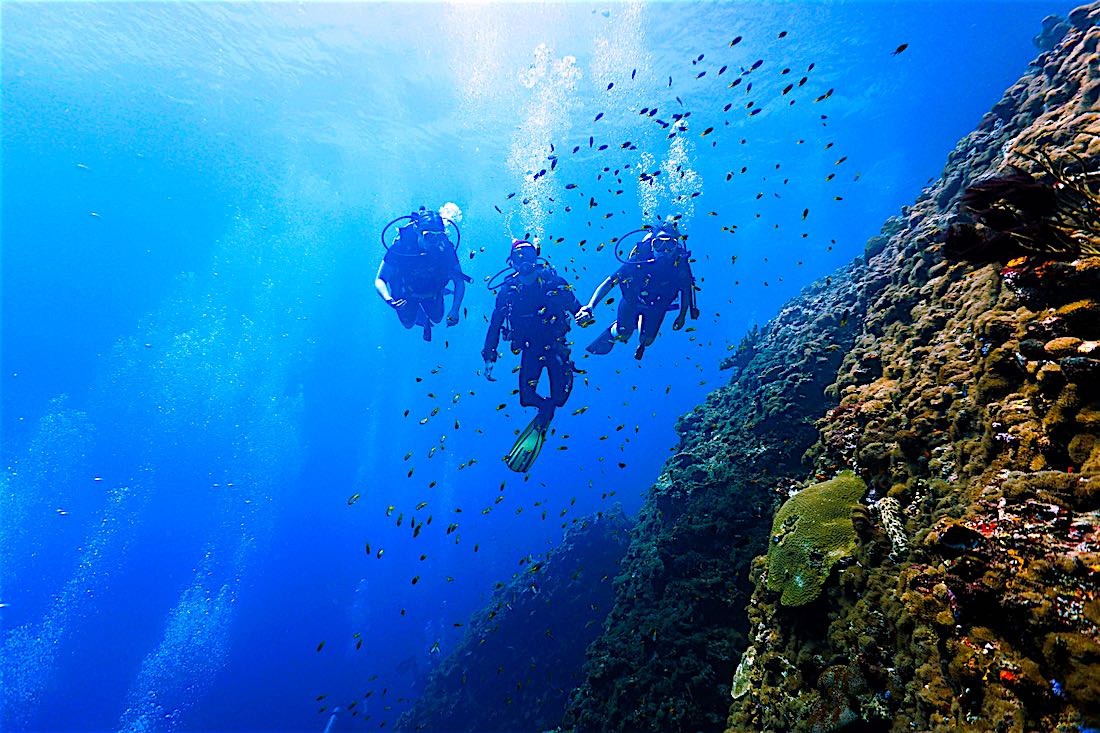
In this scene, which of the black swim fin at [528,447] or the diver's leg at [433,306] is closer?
the black swim fin at [528,447]

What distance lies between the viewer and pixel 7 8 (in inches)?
743

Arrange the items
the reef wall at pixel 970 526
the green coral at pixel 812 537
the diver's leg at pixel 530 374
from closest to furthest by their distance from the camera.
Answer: the reef wall at pixel 970 526, the green coral at pixel 812 537, the diver's leg at pixel 530 374

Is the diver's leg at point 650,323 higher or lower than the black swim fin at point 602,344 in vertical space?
lower

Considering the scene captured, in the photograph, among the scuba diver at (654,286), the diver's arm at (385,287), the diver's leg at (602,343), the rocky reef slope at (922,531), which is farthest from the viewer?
the diver's leg at (602,343)

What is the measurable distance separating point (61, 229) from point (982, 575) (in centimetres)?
5777

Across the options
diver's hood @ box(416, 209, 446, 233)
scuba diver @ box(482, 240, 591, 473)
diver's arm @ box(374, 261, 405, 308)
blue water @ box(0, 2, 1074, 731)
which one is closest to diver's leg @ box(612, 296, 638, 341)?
scuba diver @ box(482, 240, 591, 473)

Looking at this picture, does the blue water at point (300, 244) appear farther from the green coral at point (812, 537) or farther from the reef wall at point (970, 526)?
the green coral at point (812, 537)

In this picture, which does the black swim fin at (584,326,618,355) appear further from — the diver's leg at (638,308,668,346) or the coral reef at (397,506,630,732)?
the coral reef at (397,506,630,732)

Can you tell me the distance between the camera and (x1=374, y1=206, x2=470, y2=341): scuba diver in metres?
10.1

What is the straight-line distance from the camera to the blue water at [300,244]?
2311 cm

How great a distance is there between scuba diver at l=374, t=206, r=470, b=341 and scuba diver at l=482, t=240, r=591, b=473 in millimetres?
1619

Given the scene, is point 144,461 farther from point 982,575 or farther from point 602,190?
point 982,575

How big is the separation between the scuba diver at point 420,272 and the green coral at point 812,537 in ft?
25.4

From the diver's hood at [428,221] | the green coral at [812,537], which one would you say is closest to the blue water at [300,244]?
the green coral at [812,537]
